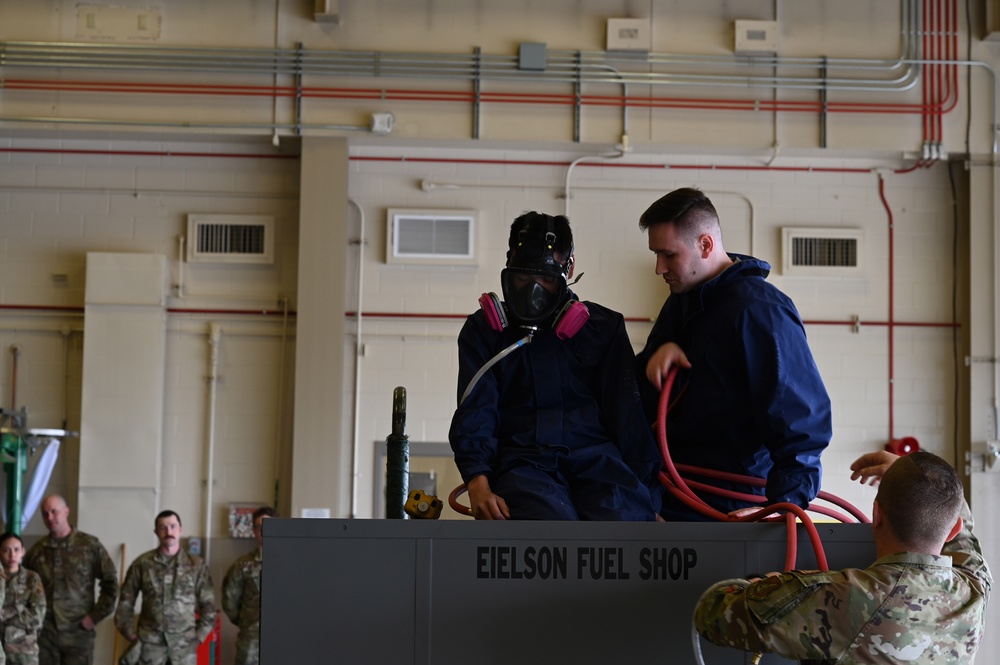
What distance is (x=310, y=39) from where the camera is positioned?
8.12 m

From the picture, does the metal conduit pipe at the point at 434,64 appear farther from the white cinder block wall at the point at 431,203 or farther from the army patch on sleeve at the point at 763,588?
the army patch on sleeve at the point at 763,588

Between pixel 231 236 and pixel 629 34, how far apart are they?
3.36 m

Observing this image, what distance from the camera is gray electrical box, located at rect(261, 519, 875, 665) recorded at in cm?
263

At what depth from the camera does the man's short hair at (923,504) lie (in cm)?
242

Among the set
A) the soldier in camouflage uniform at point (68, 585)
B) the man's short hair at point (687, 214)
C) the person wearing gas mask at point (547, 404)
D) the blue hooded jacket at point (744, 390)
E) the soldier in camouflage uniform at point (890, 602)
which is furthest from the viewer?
the soldier in camouflage uniform at point (68, 585)

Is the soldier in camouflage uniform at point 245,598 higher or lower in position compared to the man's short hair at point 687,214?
lower

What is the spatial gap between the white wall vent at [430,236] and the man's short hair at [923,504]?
6016 millimetres

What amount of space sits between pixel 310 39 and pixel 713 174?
3230 millimetres

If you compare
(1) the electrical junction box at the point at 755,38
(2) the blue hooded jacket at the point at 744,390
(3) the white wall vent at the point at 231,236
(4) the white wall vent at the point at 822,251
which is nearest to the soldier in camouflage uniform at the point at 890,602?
(2) the blue hooded jacket at the point at 744,390

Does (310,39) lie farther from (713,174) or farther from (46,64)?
(713,174)

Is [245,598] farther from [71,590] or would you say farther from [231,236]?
[231,236]

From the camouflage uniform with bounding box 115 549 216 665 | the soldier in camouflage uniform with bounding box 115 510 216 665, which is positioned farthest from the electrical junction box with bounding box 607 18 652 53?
the camouflage uniform with bounding box 115 549 216 665

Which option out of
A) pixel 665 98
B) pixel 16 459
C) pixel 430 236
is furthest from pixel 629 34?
pixel 16 459

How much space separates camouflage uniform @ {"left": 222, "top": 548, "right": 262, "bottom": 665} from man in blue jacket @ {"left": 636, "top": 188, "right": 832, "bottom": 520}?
16.9 ft
